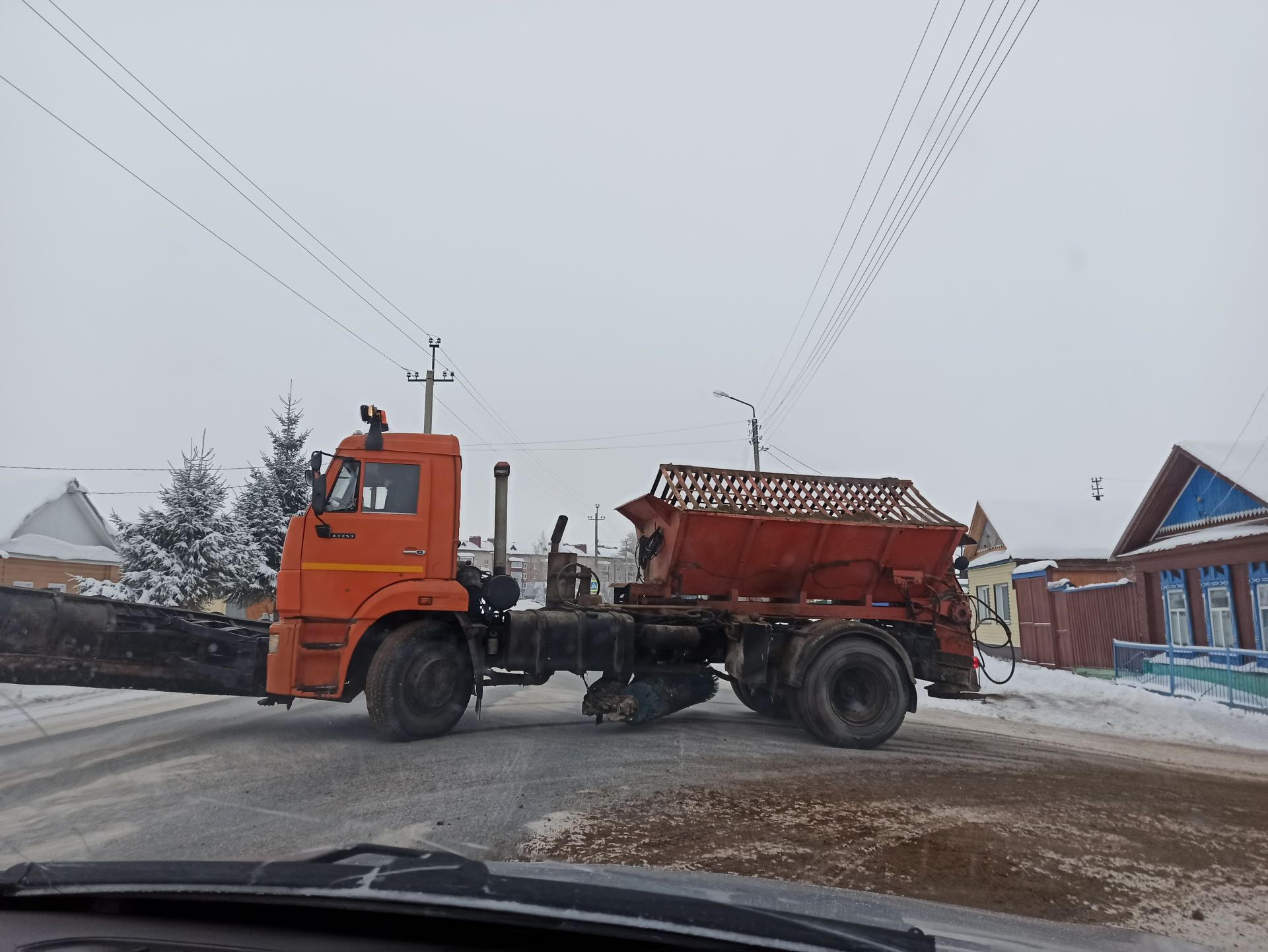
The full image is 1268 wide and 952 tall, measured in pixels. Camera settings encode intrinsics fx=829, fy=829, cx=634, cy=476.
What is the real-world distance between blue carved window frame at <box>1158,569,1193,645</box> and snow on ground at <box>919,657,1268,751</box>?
97.2 inches

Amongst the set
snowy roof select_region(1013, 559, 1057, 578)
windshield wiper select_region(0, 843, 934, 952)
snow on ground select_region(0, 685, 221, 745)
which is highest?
snowy roof select_region(1013, 559, 1057, 578)

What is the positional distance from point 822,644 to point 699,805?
3376mm

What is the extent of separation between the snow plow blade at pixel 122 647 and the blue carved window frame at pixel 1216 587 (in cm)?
1697

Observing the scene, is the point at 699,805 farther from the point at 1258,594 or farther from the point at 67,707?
the point at 1258,594

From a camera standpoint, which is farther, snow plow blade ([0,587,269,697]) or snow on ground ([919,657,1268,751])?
snow on ground ([919,657,1268,751])

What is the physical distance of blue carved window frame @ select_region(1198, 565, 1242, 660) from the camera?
52.5 ft

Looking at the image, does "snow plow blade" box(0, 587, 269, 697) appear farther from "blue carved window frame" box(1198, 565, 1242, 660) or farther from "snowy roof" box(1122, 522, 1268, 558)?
"blue carved window frame" box(1198, 565, 1242, 660)

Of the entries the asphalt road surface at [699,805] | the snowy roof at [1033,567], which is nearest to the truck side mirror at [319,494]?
the asphalt road surface at [699,805]

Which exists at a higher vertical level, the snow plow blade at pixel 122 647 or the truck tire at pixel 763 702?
the snow plow blade at pixel 122 647

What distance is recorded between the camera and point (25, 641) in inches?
303

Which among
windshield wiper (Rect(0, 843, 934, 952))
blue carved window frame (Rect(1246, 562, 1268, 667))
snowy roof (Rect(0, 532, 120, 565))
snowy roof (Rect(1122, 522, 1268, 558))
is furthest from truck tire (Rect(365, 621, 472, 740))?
snowy roof (Rect(0, 532, 120, 565))

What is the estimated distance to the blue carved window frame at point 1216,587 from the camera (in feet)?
52.5

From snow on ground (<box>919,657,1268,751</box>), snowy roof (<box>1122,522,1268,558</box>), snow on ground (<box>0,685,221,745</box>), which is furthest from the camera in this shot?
snowy roof (<box>1122,522,1268,558</box>)

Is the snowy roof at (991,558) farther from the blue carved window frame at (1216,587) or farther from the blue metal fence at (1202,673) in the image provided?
Result: the blue metal fence at (1202,673)
